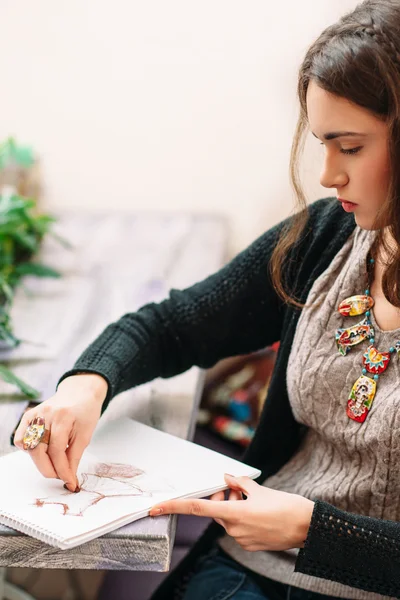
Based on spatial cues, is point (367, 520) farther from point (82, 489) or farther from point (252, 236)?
point (252, 236)

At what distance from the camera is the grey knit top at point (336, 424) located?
0.94 meters

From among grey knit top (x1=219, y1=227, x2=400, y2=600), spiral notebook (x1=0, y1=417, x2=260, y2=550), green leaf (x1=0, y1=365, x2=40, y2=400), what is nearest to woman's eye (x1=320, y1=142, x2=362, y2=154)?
grey knit top (x1=219, y1=227, x2=400, y2=600)

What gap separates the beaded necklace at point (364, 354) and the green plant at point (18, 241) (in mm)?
663

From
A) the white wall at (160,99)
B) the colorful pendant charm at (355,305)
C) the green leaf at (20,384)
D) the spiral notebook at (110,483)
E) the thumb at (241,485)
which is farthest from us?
the white wall at (160,99)

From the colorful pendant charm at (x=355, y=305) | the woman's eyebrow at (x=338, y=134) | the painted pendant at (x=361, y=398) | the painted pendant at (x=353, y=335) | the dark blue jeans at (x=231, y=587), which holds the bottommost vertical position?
the dark blue jeans at (x=231, y=587)

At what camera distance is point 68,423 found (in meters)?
0.91

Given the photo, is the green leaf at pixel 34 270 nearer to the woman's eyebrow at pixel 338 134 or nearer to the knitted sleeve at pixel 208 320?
the knitted sleeve at pixel 208 320

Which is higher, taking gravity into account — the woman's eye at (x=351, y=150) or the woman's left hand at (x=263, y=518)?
the woman's eye at (x=351, y=150)

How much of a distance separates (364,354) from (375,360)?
2 centimetres

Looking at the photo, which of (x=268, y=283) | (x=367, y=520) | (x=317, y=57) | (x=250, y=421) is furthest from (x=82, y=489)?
(x=250, y=421)

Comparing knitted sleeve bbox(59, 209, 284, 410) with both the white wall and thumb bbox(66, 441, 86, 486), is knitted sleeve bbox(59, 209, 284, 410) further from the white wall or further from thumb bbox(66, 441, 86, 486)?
the white wall

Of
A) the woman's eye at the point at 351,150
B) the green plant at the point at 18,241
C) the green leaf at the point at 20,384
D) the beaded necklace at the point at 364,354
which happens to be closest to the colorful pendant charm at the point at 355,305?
the beaded necklace at the point at 364,354

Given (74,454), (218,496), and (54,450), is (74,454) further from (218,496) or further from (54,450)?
(218,496)

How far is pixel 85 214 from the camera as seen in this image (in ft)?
6.25
